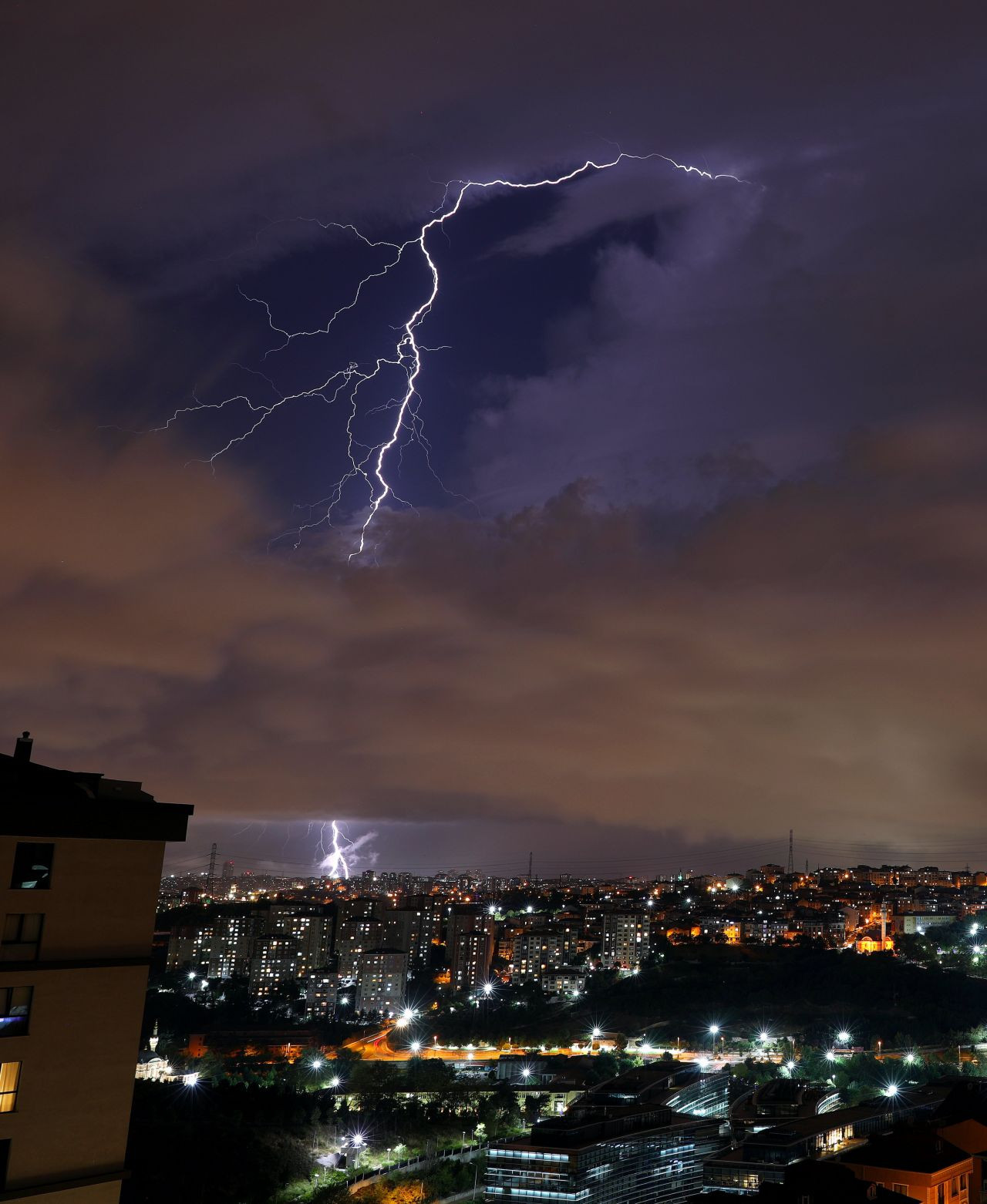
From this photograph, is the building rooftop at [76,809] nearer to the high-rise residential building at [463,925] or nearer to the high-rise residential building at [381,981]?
the high-rise residential building at [381,981]

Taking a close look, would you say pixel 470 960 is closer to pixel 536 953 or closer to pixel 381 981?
pixel 536 953

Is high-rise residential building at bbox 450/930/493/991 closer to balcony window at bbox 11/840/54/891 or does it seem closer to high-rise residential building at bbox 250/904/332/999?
high-rise residential building at bbox 250/904/332/999

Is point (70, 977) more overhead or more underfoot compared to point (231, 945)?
more overhead

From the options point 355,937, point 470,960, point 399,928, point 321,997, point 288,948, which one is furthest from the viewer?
point 399,928

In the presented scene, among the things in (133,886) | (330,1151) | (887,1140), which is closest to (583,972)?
(330,1151)

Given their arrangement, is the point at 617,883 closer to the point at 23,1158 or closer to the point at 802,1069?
the point at 802,1069

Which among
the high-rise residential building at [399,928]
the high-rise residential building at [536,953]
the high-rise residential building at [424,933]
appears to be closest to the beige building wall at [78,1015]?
the high-rise residential building at [536,953]

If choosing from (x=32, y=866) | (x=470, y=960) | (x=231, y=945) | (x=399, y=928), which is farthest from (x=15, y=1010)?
(x=399, y=928)
